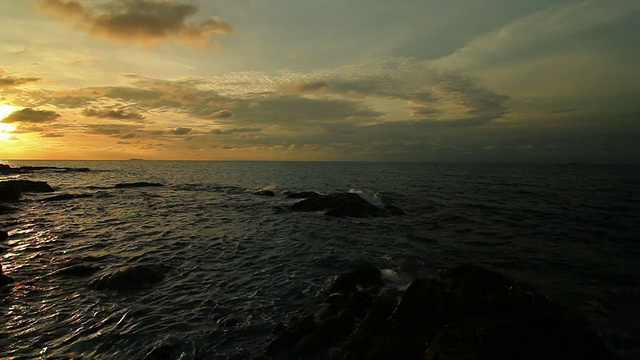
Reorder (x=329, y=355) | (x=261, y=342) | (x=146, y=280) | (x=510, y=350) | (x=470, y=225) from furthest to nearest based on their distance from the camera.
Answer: (x=470, y=225) → (x=146, y=280) → (x=261, y=342) → (x=329, y=355) → (x=510, y=350)

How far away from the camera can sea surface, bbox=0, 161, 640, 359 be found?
10281 millimetres

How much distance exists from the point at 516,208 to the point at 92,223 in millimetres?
45453

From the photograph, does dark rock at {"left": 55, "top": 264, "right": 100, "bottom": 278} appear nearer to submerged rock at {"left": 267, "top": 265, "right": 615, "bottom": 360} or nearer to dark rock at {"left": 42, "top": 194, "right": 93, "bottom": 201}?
submerged rock at {"left": 267, "top": 265, "right": 615, "bottom": 360}

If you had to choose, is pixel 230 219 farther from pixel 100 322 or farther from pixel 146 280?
pixel 100 322

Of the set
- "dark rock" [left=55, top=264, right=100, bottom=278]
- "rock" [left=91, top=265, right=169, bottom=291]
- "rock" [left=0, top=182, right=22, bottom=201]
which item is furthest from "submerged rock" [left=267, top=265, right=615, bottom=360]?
"rock" [left=0, top=182, right=22, bottom=201]

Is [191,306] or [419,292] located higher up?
[419,292]

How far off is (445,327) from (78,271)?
17844 millimetres

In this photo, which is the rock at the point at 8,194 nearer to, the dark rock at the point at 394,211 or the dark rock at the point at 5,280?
the dark rock at the point at 5,280

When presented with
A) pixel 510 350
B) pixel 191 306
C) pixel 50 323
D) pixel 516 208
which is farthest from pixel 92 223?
pixel 516 208

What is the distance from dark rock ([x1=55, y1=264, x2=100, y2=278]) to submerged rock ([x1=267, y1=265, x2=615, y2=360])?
39.5 ft

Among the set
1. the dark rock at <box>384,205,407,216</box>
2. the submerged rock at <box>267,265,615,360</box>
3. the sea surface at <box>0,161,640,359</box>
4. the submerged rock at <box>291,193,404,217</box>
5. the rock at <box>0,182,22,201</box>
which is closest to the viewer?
the submerged rock at <box>267,265,615,360</box>

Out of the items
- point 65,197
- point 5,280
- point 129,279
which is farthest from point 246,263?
point 65,197

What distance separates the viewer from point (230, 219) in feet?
101

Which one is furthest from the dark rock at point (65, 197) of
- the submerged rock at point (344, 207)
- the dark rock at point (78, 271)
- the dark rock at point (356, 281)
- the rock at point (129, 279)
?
the dark rock at point (356, 281)
